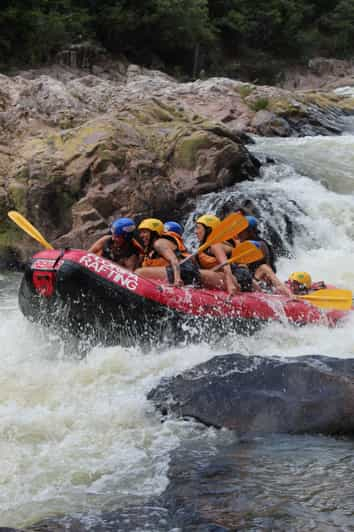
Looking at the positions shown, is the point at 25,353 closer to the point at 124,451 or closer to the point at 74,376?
the point at 74,376

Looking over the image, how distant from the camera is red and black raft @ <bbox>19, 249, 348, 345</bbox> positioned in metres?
5.64

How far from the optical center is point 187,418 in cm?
454

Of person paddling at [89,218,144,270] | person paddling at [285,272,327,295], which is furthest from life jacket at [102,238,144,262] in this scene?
person paddling at [285,272,327,295]

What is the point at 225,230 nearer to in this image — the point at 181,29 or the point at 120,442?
the point at 120,442

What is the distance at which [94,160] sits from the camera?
32.6 ft

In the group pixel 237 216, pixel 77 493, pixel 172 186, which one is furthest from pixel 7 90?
pixel 77 493

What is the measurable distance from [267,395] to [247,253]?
7.13ft

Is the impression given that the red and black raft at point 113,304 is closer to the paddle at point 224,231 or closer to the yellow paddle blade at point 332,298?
the paddle at point 224,231

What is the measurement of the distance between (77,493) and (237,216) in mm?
3568

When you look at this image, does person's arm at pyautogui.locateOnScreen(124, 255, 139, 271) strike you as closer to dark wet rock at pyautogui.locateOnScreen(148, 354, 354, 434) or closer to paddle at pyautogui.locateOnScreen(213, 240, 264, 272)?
paddle at pyautogui.locateOnScreen(213, 240, 264, 272)

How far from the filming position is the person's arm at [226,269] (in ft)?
20.7

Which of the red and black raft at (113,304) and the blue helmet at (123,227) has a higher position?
the blue helmet at (123,227)

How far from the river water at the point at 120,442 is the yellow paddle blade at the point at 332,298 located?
0.26 metres

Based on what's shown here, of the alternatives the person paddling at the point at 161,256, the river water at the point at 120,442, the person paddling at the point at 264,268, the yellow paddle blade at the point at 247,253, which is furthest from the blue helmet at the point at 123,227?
the person paddling at the point at 264,268
